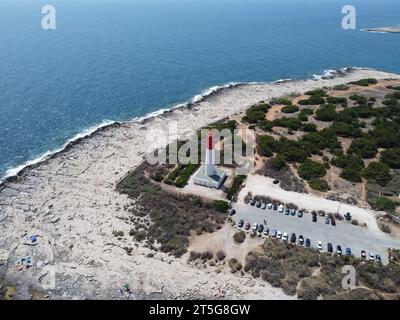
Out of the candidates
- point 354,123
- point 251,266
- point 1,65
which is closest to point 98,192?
point 251,266

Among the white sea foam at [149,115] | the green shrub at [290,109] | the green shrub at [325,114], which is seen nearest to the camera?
the white sea foam at [149,115]

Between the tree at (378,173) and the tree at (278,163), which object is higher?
the tree at (278,163)

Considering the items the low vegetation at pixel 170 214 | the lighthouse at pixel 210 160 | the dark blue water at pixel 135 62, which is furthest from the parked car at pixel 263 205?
the dark blue water at pixel 135 62

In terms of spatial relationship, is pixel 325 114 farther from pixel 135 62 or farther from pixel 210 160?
pixel 135 62

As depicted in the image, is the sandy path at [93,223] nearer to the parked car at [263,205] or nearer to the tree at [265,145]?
the parked car at [263,205]

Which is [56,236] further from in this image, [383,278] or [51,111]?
[51,111]

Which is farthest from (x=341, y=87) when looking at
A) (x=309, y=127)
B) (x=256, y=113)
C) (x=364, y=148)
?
(x=364, y=148)
